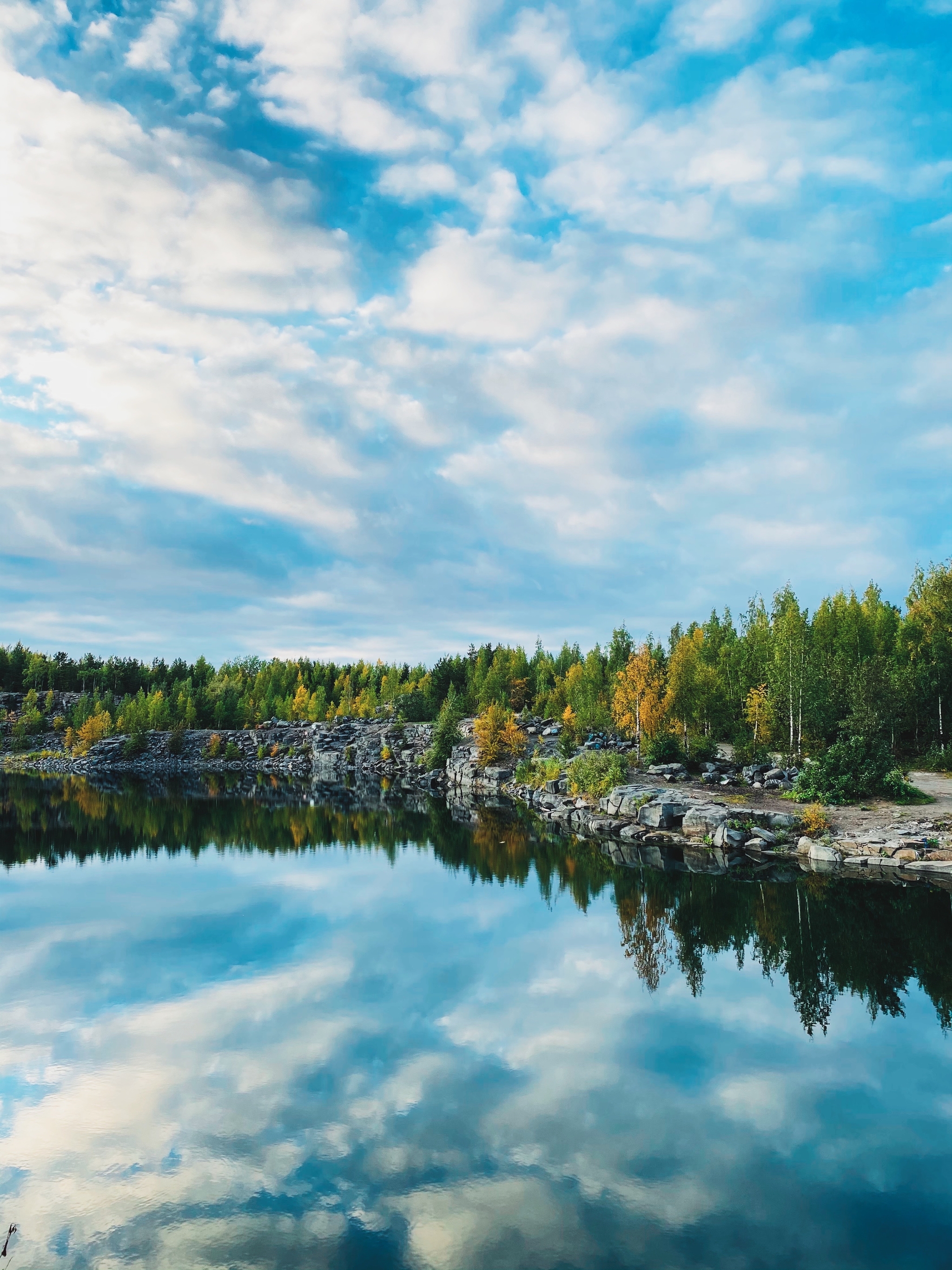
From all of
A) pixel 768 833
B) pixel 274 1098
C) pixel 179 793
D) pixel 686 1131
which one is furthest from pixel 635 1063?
pixel 179 793

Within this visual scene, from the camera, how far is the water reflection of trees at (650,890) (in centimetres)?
1977

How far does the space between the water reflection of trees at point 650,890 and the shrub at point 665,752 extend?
11.3 m

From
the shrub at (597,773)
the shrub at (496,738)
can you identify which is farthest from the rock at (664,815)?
the shrub at (496,738)

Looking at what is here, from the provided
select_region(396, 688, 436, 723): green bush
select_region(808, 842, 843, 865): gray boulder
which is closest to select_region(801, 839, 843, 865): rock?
select_region(808, 842, 843, 865): gray boulder

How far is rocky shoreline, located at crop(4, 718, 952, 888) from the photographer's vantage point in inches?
1289

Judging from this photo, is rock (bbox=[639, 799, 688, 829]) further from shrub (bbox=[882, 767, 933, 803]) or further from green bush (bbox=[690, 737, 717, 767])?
green bush (bbox=[690, 737, 717, 767])

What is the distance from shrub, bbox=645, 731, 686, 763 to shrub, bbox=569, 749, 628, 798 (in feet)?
8.53

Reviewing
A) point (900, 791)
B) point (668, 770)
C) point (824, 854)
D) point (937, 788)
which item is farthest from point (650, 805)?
point (937, 788)

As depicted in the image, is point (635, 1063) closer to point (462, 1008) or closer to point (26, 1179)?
point (462, 1008)

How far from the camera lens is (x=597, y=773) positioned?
52656 millimetres

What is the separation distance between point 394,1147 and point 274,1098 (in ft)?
9.96

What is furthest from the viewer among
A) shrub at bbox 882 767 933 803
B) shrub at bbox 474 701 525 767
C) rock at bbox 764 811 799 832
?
shrub at bbox 474 701 525 767

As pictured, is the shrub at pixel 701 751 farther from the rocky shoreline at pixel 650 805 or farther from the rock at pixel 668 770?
the rock at pixel 668 770

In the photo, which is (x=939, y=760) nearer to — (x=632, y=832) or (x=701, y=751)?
(x=701, y=751)
